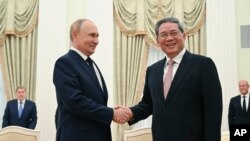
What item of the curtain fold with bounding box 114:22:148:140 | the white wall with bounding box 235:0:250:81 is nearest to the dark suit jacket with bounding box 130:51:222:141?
the curtain fold with bounding box 114:22:148:140

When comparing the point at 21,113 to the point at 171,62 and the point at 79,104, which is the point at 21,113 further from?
the point at 171,62

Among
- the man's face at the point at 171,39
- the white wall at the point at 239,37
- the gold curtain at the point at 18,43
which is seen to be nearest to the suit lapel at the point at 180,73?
the man's face at the point at 171,39

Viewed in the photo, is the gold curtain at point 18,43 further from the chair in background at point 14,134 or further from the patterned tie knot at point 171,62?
the patterned tie knot at point 171,62

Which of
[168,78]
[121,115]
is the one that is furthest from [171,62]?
[121,115]

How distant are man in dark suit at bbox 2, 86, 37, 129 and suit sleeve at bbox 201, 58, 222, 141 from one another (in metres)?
5.44

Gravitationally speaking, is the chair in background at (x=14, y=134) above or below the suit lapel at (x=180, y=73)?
below

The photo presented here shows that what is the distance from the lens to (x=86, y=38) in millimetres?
3088

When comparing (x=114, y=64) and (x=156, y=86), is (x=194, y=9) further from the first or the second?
(x=156, y=86)

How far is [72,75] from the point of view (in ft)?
9.66

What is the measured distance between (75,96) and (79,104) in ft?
0.22

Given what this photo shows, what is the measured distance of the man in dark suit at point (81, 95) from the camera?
287 centimetres

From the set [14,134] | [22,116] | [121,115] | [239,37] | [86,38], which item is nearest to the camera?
[86,38]

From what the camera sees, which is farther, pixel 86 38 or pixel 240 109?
pixel 240 109

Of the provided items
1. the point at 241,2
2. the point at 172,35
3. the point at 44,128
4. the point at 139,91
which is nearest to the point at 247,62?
the point at 241,2
